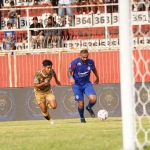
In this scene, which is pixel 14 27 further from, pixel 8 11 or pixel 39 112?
pixel 39 112

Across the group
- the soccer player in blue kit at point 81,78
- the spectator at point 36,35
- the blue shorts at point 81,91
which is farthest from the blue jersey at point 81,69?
the spectator at point 36,35

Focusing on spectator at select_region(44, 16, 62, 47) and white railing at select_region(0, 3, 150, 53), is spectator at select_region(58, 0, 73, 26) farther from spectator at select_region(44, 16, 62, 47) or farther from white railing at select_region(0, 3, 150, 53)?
spectator at select_region(44, 16, 62, 47)

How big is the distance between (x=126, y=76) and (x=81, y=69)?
1017cm

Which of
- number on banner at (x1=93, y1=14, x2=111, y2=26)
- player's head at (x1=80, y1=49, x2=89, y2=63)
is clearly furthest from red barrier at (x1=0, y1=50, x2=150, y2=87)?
player's head at (x1=80, y1=49, x2=89, y2=63)

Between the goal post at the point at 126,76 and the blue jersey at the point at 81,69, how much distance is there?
1003cm

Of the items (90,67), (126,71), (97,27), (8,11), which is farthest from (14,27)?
(126,71)

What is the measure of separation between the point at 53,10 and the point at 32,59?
240 centimetres

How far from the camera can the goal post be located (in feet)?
29.2

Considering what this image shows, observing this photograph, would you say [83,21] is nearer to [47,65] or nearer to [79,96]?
[79,96]

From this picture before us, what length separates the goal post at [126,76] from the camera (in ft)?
29.2

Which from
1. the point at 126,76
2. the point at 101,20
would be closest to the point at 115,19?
the point at 101,20

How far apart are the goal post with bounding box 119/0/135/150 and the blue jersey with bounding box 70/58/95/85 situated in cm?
1003

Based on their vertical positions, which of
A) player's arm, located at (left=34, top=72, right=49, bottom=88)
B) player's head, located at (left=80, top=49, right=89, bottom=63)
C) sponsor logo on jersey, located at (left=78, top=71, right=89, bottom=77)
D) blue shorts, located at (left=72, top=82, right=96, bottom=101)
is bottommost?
blue shorts, located at (left=72, top=82, right=96, bottom=101)

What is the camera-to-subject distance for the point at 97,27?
25.4m
